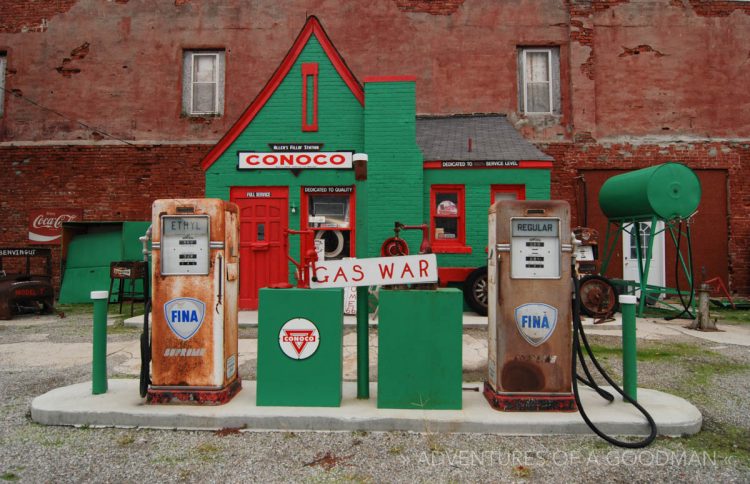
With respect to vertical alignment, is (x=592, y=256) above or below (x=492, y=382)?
above

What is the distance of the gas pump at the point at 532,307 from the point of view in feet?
12.4

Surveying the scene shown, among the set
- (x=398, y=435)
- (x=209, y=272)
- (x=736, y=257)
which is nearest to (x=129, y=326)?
(x=209, y=272)

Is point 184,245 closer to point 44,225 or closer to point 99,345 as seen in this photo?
point 99,345

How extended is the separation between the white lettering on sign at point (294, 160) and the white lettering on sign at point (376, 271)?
5.69 m

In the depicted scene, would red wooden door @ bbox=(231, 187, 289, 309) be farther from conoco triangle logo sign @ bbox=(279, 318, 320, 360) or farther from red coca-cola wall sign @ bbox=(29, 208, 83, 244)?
red coca-cola wall sign @ bbox=(29, 208, 83, 244)

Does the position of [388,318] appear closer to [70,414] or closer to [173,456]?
[173,456]

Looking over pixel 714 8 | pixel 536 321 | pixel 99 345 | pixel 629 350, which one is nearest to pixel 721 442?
pixel 629 350

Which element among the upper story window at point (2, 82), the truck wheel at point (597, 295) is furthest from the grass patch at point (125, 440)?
the upper story window at point (2, 82)

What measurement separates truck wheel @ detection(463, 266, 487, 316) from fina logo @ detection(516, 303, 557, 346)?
5017 mm

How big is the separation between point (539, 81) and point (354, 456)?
1256 cm

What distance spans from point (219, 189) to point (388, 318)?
6.62m

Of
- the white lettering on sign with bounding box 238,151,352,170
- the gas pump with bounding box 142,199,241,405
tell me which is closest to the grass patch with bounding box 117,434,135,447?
the gas pump with bounding box 142,199,241,405

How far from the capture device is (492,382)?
157 inches

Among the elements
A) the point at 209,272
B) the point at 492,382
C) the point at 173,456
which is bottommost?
the point at 173,456
